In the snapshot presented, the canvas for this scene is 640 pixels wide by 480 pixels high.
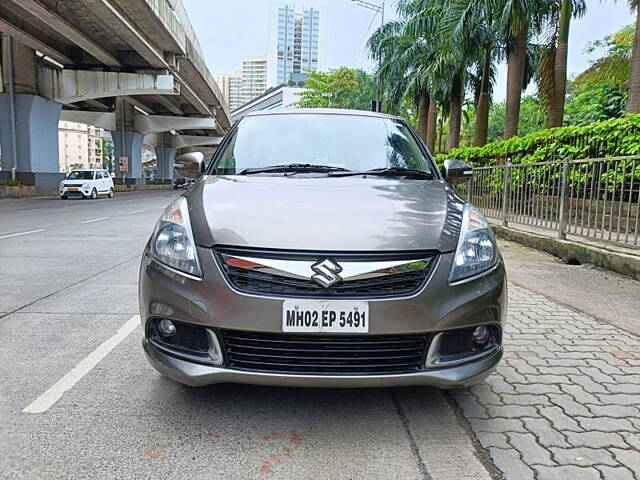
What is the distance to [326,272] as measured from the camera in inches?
93.9

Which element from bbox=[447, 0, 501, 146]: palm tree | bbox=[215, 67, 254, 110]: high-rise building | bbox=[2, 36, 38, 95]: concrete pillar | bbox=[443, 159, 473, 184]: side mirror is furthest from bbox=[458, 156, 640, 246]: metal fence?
bbox=[215, 67, 254, 110]: high-rise building

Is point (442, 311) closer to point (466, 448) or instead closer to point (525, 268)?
point (466, 448)

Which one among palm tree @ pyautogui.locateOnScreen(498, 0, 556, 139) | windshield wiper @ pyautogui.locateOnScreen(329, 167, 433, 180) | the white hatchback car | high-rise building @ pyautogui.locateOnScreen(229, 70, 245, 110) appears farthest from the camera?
high-rise building @ pyautogui.locateOnScreen(229, 70, 245, 110)

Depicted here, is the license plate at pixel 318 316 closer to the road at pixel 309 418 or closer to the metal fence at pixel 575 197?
the road at pixel 309 418

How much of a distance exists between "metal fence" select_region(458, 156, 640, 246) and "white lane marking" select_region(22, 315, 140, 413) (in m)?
5.60

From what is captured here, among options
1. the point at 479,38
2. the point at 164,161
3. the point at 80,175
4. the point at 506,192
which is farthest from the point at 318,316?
the point at 164,161

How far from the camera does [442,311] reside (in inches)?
95.2

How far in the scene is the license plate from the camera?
2.35m

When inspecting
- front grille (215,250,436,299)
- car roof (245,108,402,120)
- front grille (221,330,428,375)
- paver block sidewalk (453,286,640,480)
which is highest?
car roof (245,108,402,120)

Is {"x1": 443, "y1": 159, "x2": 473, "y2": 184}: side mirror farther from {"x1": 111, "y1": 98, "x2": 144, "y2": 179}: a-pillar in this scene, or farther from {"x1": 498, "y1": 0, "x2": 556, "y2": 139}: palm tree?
{"x1": 111, "y1": 98, "x2": 144, "y2": 179}: a-pillar

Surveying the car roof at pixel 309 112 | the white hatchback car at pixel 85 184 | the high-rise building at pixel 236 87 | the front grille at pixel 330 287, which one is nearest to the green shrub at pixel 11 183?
the white hatchback car at pixel 85 184

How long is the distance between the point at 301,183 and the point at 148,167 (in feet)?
464

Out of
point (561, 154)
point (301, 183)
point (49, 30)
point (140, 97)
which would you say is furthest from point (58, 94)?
point (301, 183)

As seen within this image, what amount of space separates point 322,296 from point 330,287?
0.05 meters
